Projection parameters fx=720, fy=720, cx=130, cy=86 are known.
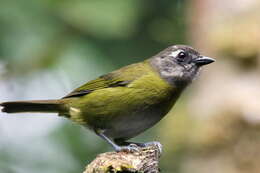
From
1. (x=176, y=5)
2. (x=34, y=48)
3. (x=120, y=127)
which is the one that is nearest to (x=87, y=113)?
(x=120, y=127)

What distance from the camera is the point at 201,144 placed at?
7277 millimetres

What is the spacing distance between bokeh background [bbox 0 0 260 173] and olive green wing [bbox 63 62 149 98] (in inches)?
20.6

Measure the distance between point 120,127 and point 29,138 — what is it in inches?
103

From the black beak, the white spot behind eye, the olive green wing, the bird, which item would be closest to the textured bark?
A: the bird

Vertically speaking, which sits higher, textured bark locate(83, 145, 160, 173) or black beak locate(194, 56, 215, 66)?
black beak locate(194, 56, 215, 66)

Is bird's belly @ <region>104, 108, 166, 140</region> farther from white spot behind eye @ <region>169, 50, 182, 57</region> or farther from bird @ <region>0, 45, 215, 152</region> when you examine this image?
white spot behind eye @ <region>169, 50, 182, 57</region>

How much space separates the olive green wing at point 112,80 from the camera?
20.0 feet

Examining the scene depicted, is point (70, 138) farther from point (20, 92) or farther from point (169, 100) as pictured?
point (169, 100)

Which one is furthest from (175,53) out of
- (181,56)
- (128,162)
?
(128,162)

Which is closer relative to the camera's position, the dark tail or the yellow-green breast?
the yellow-green breast

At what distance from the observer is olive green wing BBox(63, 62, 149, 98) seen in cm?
611

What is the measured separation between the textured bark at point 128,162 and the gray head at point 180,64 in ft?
6.10

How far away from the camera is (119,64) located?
7.38 metres

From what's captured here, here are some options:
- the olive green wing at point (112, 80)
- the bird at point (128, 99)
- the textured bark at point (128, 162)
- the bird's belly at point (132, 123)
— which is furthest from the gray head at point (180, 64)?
the textured bark at point (128, 162)
